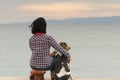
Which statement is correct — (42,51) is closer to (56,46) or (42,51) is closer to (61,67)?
(56,46)

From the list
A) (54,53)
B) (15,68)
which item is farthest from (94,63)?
(54,53)

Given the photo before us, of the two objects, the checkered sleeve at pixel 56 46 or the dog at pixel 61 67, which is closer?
the checkered sleeve at pixel 56 46

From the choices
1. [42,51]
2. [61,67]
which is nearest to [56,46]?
[42,51]

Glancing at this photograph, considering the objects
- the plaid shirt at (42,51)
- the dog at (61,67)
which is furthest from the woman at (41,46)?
the dog at (61,67)

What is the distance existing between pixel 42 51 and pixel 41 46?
8 centimetres

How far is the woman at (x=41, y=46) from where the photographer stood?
782 centimetres

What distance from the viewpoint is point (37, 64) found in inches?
310

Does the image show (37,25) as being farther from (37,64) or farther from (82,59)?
(82,59)

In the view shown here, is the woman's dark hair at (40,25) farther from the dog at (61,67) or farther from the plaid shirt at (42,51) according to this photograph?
the dog at (61,67)

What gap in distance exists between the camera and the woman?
7820 mm

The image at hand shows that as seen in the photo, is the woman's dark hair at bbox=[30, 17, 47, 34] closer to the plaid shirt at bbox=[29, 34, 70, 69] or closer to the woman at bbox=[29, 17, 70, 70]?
the woman at bbox=[29, 17, 70, 70]

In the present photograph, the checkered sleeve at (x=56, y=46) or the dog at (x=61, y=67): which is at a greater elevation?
the checkered sleeve at (x=56, y=46)

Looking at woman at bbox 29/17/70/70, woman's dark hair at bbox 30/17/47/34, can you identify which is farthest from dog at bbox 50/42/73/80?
woman's dark hair at bbox 30/17/47/34

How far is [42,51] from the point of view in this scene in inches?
309
